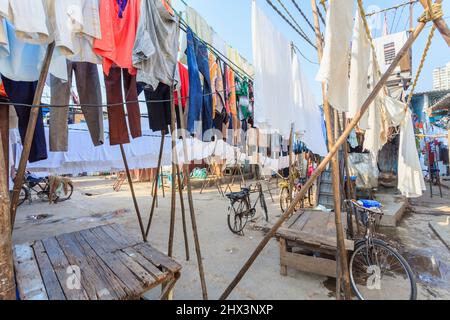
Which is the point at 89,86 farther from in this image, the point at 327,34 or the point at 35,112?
the point at 327,34

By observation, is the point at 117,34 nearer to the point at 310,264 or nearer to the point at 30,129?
the point at 30,129

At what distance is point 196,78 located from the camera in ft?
10.6

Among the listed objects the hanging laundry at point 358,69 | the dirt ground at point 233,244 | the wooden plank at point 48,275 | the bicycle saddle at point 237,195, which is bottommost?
the dirt ground at point 233,244

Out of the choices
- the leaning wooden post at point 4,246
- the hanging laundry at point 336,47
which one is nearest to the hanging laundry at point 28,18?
the leaning wooden post at point 4,246

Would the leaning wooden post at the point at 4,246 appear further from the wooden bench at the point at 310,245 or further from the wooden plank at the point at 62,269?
the wooden bench at the point at 310,245

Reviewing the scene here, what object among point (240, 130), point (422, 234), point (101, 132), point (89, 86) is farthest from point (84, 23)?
point (422, 234)

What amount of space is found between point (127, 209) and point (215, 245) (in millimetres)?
5235

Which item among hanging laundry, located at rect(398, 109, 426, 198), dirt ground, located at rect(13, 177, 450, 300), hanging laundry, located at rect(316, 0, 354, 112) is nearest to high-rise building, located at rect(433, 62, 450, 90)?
dirt ground, located at rect(13, 177, 450, 300)

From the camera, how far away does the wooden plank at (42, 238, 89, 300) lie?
1.88 m

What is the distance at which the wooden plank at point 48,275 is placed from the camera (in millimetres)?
1886

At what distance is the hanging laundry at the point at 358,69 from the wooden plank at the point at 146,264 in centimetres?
270

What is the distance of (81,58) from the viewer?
7.33 ft

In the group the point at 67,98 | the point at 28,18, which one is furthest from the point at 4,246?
the point at 67,98
